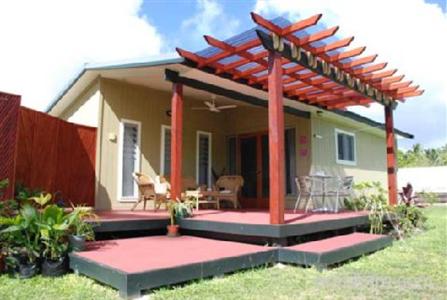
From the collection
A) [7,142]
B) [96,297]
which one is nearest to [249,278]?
[96,297]

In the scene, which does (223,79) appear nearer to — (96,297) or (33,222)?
(33,222)

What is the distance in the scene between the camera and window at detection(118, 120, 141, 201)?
7863 millimetres

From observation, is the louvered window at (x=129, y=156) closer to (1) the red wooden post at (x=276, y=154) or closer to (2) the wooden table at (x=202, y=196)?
(2) the wooden table at (x=202, y=196)

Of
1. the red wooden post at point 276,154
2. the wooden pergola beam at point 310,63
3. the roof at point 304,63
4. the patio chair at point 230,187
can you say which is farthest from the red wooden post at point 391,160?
the red wooden post at point 276,154

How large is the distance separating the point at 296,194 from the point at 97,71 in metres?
5.64

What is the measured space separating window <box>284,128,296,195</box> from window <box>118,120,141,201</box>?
4022 millimetres

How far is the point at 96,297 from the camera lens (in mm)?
3281

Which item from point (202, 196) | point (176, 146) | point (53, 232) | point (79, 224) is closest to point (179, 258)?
point (79, 224)

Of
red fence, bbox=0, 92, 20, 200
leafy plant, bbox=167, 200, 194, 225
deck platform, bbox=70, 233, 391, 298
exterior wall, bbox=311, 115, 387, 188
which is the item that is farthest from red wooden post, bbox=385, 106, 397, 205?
red fence, bbox=0, 92, 20, 200

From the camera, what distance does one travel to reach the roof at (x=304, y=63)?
521 centimetres

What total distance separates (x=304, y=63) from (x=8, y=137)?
443 cm

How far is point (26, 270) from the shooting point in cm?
399

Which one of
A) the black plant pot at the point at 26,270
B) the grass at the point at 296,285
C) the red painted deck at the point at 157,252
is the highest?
the red painted deck at the point at 157,252

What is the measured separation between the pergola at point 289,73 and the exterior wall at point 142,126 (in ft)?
6.19
